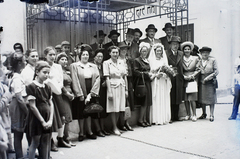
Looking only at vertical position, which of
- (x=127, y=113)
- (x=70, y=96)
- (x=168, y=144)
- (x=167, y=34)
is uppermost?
(x=167, y=34)

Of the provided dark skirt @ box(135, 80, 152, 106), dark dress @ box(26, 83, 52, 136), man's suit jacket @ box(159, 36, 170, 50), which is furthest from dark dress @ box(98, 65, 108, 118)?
man's suit jacket @ box(159, 36, 170, 50)

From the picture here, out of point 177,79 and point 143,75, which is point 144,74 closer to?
point 143,75

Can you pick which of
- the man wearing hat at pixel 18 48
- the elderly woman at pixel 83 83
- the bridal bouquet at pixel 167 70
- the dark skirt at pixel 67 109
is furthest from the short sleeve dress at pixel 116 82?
the man wearing hat at pixel 18 48

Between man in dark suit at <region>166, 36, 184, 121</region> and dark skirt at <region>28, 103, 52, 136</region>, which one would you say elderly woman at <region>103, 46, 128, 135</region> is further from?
dark skirt at <region>28, 103, 52, 136</region>

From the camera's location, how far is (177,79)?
6195mm

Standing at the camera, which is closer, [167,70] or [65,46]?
[65,46]

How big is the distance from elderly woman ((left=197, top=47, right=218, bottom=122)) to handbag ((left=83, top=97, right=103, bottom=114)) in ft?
8.32

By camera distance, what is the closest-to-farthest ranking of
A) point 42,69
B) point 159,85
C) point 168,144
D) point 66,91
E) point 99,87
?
point 42,69
point 66,91
point 168,144
point 99,87
point 159,85

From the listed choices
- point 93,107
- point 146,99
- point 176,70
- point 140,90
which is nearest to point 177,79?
point 176,70

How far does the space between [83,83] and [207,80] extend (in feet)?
9.19

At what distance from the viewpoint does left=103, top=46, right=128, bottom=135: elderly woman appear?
16.7 ft

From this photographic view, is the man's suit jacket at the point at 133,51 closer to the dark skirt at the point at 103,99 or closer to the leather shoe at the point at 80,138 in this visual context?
the dark skirt at the point at 103,99

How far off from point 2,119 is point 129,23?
7130 mm

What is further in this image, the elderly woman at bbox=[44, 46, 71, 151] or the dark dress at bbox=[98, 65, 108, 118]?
the dark dress at bbox=[98, 65, 108, 118]
